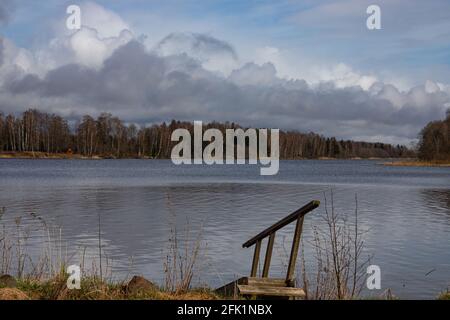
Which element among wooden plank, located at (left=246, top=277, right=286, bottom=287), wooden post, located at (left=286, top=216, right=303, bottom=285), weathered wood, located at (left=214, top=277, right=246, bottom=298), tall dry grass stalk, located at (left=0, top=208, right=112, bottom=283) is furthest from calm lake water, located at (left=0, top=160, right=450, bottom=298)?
wooden post, located at (left=286, top=216, right=303, bottom=285)

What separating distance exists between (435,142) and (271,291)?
12411 cm

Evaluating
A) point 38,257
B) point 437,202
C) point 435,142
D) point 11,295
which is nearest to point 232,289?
point 11,295

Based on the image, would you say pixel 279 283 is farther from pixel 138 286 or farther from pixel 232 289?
pixel 138 286

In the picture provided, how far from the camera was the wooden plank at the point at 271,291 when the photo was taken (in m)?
8.71

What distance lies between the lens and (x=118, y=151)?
168m

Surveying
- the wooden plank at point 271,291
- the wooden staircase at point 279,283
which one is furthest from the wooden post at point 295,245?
the wooden plank at point 271,291

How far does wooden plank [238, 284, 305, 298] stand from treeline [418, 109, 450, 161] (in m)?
122

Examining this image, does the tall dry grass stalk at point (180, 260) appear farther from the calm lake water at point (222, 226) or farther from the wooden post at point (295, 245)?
the wooden post at point (295, 245)

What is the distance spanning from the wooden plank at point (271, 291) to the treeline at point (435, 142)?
122 meters

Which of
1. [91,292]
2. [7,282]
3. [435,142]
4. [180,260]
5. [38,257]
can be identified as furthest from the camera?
[435,142]

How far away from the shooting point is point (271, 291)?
8883mm

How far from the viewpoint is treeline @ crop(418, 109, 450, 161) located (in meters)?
121
